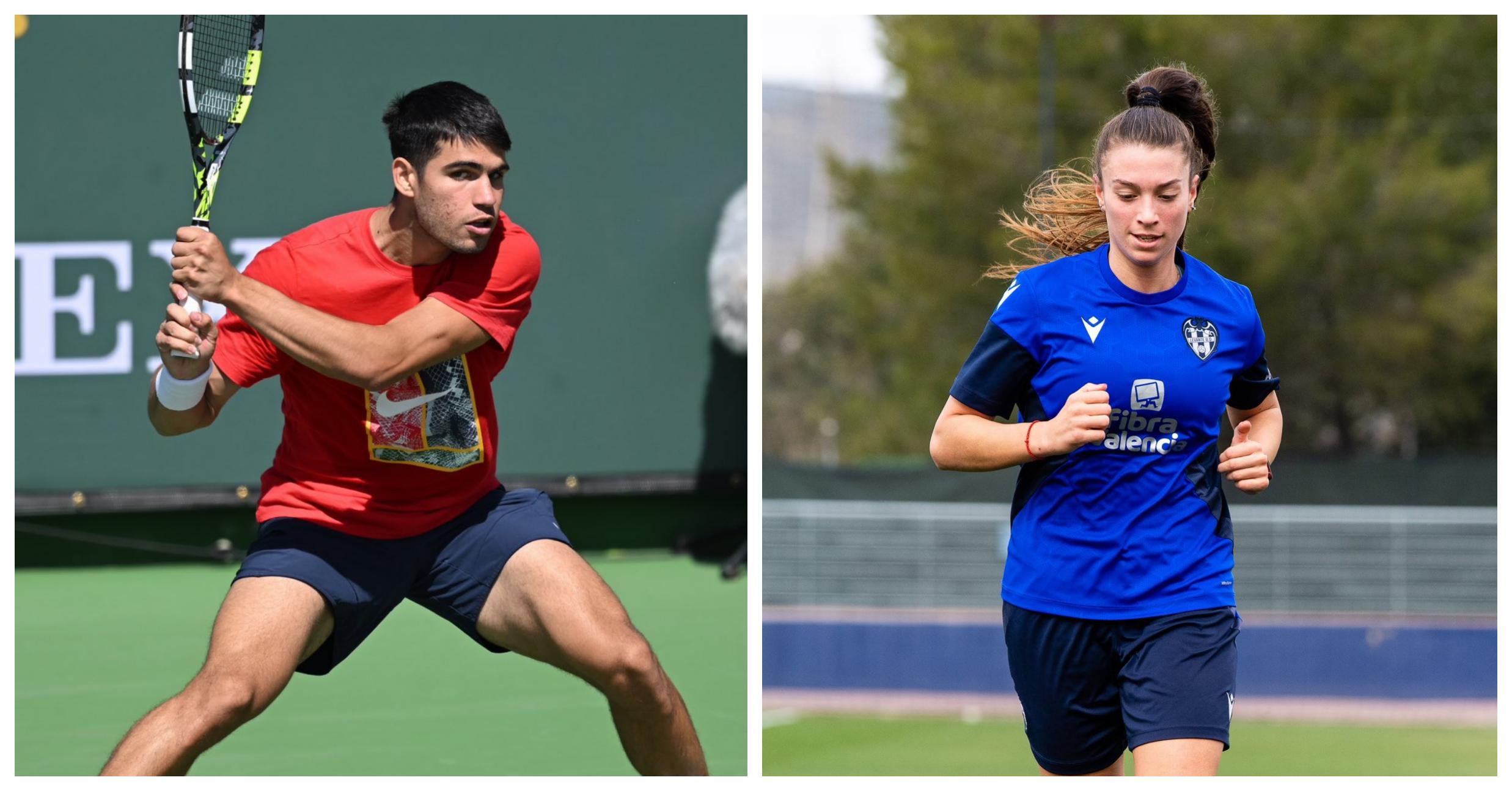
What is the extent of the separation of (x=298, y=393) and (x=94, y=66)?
123 inches

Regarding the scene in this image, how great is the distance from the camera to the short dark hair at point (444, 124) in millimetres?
3352

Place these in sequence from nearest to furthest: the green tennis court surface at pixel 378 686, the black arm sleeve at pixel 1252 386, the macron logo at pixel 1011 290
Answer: the macron logo at pixel 1011 290
the black arm sleeve at pixel 1252 386
the green tennis court surface at pixel 378 686

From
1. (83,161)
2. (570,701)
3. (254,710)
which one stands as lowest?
(570,701)

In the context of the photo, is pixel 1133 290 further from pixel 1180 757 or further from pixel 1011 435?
pixel 1180 757

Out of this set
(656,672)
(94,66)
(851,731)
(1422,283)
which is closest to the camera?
(656,672)

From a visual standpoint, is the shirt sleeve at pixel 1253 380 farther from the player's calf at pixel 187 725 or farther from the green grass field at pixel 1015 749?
the green grass field at pixel 1015 749

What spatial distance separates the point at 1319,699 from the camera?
10.2m

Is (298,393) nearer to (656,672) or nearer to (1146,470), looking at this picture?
(656,672)

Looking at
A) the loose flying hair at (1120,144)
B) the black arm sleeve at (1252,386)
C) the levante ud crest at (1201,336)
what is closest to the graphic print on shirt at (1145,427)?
the levante ud crest at (1201,336)

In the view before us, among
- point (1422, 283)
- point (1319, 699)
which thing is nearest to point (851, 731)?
point (1319, 699)

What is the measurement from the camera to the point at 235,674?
3.11 m

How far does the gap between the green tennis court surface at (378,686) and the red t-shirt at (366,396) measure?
1198mm

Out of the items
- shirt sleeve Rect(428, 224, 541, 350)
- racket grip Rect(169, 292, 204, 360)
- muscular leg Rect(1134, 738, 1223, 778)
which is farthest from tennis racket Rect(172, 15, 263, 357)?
muscular leg Rect(1134, 738, 1223, 778)

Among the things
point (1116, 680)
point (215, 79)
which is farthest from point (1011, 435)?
point (215, 79)
